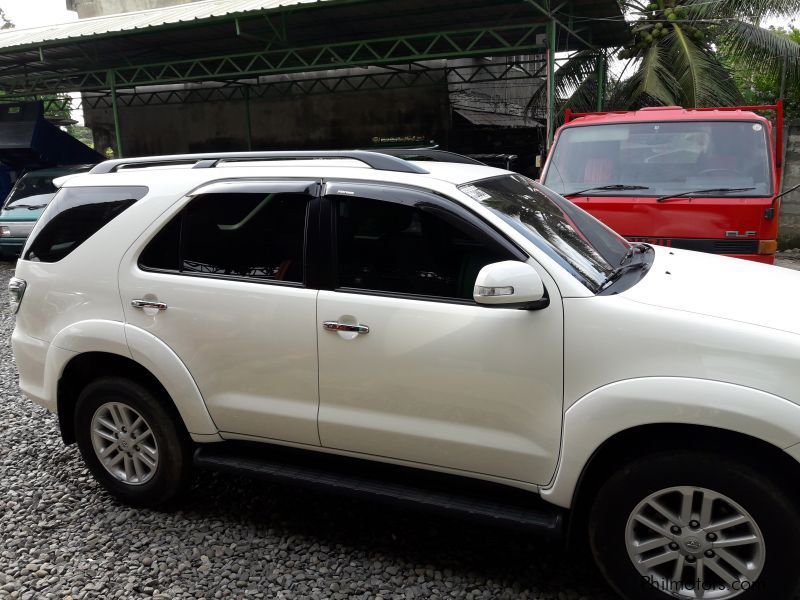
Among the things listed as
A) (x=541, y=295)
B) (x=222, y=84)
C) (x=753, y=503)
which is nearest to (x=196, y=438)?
(x=541, y=295)

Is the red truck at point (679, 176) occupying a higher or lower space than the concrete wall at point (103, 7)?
lower

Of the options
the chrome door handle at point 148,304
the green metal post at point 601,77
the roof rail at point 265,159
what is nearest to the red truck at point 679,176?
the roof rail at point 265,159

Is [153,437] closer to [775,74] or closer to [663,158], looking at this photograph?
[663,158]

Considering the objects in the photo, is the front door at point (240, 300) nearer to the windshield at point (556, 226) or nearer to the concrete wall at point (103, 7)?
the windshield at point (556, 226)

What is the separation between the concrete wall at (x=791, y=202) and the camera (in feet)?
35.9

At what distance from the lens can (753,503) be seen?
7.55 ft

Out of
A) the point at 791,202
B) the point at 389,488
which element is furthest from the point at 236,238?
the point at 791,202

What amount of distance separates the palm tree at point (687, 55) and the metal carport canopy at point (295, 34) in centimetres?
75

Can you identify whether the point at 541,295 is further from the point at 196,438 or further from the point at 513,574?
the point at 196,438

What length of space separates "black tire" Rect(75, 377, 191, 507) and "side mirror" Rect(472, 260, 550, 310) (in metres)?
1.90

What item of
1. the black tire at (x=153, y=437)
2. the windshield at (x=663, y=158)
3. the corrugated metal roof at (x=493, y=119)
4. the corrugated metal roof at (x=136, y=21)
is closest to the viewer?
the black tire at (x=153, y=437)

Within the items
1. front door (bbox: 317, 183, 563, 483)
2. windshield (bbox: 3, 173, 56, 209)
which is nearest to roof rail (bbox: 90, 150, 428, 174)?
front door (bbox: 317, 183, 563, 483)

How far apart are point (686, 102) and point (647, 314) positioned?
11.7 metres

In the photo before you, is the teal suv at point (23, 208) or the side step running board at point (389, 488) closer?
the side step running board at point (389, 488)
